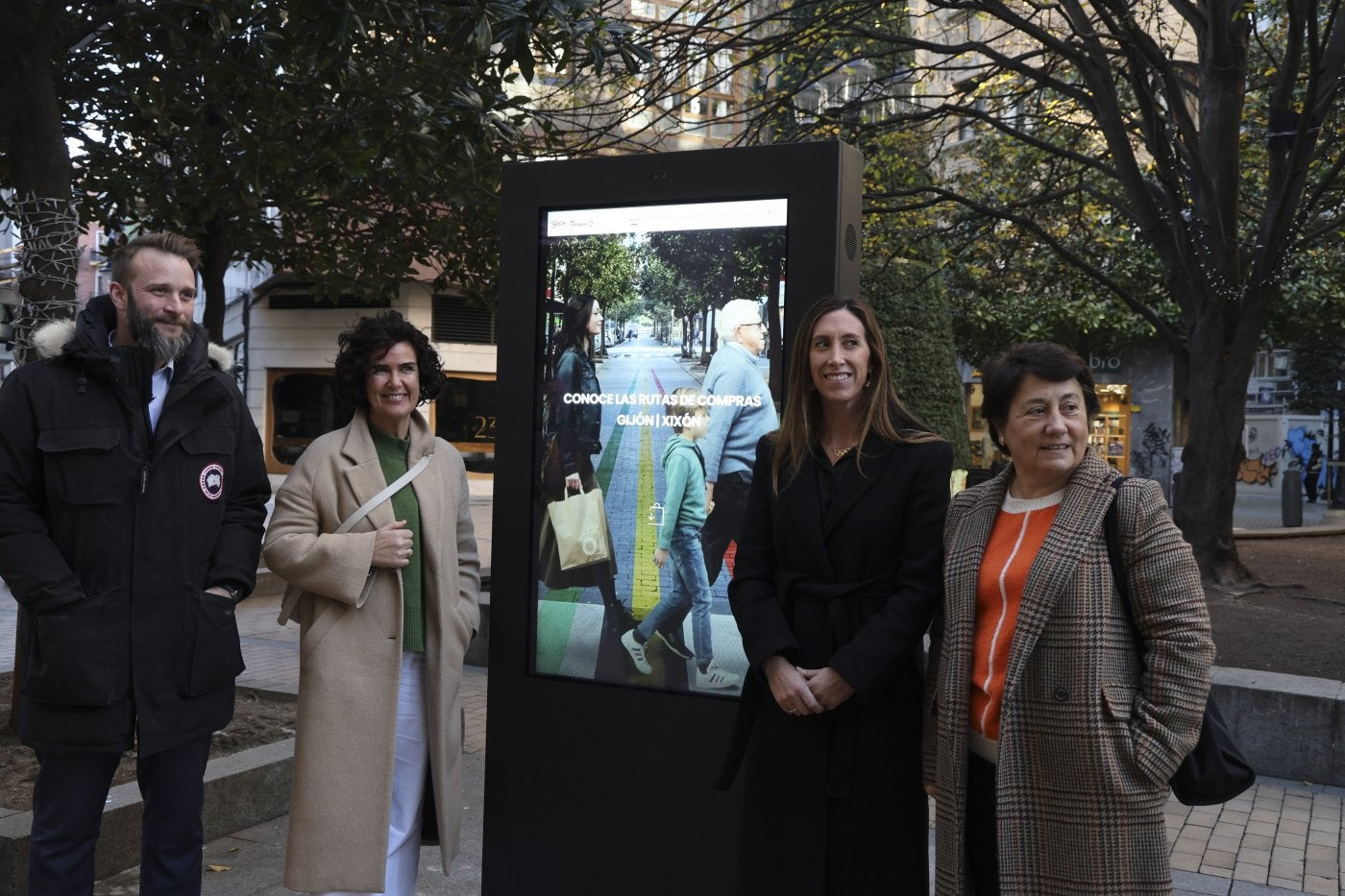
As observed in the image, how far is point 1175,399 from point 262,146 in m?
29.9

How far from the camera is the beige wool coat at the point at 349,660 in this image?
3.41 meters

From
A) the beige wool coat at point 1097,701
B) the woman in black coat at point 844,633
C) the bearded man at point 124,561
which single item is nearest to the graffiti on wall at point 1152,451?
the woman in black coat at point 844,633

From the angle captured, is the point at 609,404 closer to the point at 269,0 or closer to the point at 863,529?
the point at 863,529

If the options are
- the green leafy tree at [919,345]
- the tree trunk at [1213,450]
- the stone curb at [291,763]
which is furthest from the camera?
the green leafy tree at [919,345]

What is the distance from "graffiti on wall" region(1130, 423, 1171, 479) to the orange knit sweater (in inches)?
1221

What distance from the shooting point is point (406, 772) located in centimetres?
357

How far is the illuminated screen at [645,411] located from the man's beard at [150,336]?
1.12 meters

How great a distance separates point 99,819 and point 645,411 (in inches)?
75.5

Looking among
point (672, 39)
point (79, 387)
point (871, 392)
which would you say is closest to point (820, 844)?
point (871, 392)

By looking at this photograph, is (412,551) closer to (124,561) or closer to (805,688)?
(124,561)

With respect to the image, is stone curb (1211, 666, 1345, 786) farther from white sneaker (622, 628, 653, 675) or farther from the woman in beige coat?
the woman in beige coat

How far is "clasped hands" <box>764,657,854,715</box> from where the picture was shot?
274cm

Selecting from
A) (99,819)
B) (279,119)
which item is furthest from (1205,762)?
(279,119)

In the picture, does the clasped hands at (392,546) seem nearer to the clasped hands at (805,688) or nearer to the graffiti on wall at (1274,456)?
the clasped hands at (805,688)
